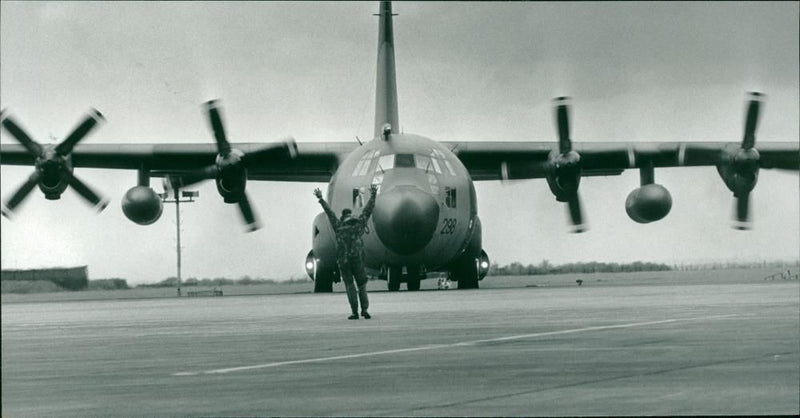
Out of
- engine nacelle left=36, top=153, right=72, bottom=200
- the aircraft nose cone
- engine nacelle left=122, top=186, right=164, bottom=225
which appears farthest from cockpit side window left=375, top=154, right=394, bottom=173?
engine nacelle left=36, top=153, right=72, bottom=200

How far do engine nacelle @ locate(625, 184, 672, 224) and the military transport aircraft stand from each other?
4 cm

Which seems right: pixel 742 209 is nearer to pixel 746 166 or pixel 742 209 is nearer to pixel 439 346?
pixel 746 166

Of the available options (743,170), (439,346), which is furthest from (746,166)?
(439,346)

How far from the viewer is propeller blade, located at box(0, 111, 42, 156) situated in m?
34.0

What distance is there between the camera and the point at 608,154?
4206cm

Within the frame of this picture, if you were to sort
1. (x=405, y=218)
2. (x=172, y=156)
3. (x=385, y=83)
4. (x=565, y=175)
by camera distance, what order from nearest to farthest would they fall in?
(x=405, y=218) → (x=565, y=175) → (x=172, y=156) → (x=385, y=83)

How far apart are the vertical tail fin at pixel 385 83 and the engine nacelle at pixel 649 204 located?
9594 millimetres

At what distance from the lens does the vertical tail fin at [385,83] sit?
141 feet

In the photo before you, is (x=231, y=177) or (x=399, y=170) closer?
(x=399, y=170)

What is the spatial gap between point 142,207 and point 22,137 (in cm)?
425

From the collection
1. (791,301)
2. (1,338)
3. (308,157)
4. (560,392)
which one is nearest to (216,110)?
(308,157)

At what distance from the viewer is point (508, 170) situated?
4491cm

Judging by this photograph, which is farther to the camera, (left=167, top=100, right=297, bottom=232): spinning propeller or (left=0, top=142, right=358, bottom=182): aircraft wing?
(left=0, top=142, right=358, bottom=182): aircraft wing

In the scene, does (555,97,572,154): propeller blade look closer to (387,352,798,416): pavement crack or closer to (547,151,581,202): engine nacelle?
(547,151,581,202): engine nacelle
